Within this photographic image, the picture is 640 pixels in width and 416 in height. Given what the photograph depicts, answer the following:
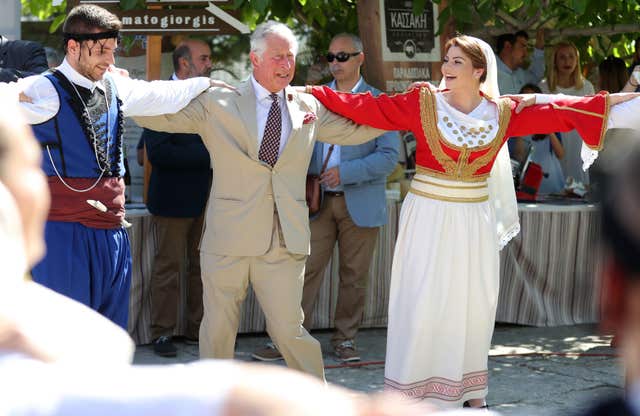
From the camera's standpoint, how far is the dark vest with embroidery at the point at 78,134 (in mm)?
4645

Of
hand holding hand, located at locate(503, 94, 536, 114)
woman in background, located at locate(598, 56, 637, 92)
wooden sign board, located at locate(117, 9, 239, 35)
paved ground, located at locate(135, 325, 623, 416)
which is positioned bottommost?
paved ground, located at locate(135, 325, 623, 416)

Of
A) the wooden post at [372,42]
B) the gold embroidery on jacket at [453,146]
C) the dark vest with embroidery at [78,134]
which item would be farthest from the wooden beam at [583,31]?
the dark vest with embroidery at [78,134]

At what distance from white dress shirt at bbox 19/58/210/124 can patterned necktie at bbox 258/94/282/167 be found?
0.33 m

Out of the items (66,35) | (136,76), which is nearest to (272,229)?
(66,35)

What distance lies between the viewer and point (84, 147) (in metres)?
4.71

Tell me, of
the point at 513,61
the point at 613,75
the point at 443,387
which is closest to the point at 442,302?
the point at 443,387

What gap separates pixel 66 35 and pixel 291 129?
1073mm

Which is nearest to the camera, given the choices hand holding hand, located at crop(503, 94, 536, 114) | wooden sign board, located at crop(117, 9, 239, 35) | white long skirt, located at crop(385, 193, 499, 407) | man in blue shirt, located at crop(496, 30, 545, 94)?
white long skirt, located at crop(385, 193, 499, 407)

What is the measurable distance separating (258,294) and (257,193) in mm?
475

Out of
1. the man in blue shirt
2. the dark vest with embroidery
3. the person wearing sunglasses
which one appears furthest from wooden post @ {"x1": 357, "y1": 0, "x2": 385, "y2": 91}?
the dark vest with embroidery

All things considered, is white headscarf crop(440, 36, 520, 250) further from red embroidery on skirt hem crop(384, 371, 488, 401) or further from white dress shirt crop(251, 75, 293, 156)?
white dress shirt crop(251, 75, 293, 156)

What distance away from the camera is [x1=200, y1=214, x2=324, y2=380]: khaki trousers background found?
506cm

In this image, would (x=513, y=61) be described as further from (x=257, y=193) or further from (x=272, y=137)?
(x=257, y=193)

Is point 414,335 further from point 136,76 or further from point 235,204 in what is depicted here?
point 136,76
